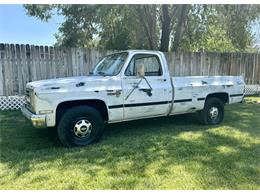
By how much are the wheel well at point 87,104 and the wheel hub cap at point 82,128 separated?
35 cm

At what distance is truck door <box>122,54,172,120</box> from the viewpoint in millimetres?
5660

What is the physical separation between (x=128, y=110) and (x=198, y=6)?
10.6m

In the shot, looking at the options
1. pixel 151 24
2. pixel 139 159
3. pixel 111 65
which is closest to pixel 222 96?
pixel 111 65

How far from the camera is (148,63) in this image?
20.5ft

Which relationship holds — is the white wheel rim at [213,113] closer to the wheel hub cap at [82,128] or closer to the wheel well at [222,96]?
the wheel well at [222,96]

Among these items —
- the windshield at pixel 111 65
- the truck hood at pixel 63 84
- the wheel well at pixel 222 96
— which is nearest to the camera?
the truck hood at pixel 63 84

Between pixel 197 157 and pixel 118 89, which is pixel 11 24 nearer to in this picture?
pixel 118 89

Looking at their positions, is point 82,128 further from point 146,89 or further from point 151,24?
point 151,24

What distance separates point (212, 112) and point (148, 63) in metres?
2.20

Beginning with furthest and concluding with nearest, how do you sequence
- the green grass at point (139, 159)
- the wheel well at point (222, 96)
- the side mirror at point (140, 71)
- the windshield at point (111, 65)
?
1. the wheel well at point (222, 96)
2. the windshield at point (111, 65)
3. the side mirror at point (140, 71)
4. the green grass at point (139, 159)

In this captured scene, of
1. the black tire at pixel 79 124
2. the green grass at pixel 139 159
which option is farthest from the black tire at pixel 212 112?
the black tire at pixel 79 124

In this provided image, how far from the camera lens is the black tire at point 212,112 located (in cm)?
692

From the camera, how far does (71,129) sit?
16.7 feet

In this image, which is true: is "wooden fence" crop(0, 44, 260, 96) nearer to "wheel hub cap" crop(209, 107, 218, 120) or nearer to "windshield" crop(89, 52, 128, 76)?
"windshield" crop(89, 52, 128, 76)
